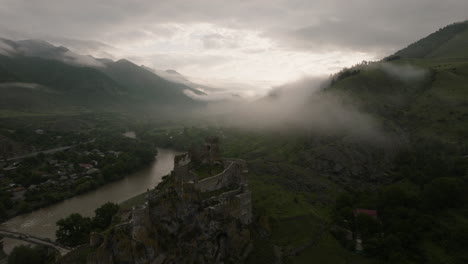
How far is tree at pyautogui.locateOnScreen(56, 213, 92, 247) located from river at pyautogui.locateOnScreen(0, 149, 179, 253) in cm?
509

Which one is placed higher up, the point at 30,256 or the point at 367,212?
the point at 30,256

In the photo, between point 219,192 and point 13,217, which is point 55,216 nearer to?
point 13,217

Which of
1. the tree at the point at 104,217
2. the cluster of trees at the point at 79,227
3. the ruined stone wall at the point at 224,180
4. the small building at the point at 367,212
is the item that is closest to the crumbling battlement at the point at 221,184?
the ruined stone wall at the point at 224,180

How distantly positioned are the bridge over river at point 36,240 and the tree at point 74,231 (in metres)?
0.60

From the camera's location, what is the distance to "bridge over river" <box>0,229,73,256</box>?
3425cm

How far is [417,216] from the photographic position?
35.0 m

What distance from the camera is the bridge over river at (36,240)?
34.2 metres

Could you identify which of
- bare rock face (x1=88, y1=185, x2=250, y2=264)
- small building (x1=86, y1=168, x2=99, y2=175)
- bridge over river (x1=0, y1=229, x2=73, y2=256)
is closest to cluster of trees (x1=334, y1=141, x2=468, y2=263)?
bare rock face (x1=88, y1=185, x2=250, y2=264)

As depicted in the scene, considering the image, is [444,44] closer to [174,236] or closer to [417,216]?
[417,216]

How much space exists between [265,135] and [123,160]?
43490 millimetres

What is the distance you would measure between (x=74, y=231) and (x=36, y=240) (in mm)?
6072

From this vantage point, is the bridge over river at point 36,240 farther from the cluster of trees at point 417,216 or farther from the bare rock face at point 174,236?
the cluster of trees at point 417,216

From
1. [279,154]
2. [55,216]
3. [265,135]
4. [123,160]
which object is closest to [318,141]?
[279,154]

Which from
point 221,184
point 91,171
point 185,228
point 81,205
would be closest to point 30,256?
point 185,228
